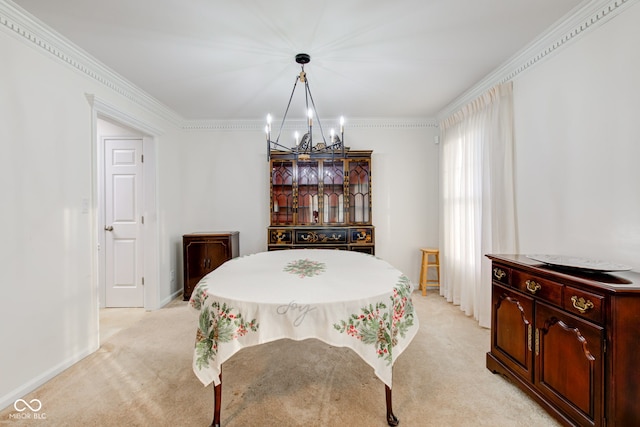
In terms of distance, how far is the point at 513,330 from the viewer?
1.78m

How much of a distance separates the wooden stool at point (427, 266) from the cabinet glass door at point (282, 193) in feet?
6.57

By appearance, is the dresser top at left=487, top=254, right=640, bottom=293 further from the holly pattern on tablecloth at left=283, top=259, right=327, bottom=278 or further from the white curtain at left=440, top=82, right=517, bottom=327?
the holly pattern on tablecloth at left=283, top=259, right=327, bottom=278

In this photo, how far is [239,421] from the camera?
151cm

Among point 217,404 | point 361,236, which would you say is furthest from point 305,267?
point 361,236

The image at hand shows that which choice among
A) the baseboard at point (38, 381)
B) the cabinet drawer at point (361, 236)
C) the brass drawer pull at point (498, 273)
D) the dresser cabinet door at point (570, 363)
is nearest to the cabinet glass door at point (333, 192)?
the cabinet drawer at point (361, 236)

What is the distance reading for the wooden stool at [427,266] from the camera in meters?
3.69

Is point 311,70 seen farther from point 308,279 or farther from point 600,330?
point 600,330

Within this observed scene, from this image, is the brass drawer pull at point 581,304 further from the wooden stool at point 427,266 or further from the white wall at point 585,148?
the wooden stool at point 427,266

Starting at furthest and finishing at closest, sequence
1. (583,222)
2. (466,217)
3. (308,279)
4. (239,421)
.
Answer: (466,217) < (583,222) < (308,279) < (239,421)

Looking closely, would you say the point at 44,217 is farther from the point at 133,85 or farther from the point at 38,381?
the point at 133,85

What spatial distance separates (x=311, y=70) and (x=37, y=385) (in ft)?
10.8

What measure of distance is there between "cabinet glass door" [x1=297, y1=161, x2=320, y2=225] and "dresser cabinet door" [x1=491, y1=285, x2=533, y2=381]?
2439 millimetres

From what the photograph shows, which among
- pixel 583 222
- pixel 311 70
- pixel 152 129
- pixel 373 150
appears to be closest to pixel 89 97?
pixel 152 129

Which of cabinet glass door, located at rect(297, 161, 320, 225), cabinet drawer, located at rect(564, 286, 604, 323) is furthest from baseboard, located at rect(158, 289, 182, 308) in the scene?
cabinet drawer, located at rect(564, 286, 604, 323)
